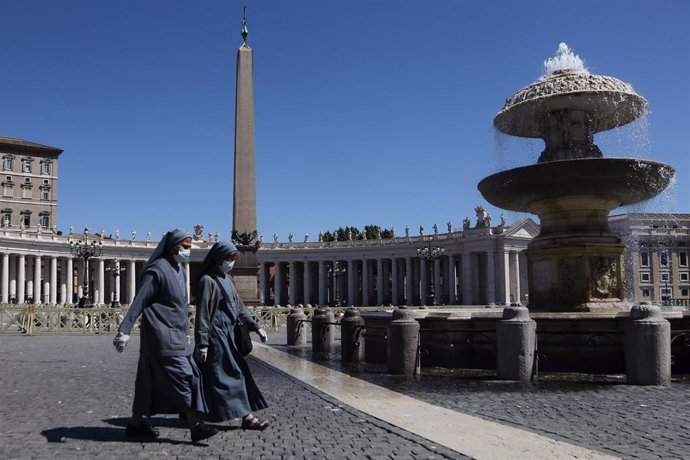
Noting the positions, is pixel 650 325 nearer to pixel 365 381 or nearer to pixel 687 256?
pixel 365 381

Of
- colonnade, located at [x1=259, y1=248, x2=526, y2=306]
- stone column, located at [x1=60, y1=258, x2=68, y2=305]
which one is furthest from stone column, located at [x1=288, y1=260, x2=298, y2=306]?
stone column, located at [x1=60, y1=258, x2=68, y2=305]

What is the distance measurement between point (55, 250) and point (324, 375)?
8189 cm

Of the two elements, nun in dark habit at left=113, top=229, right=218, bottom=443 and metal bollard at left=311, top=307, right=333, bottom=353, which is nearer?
nun in dark habit at left=113, top=229, right=218, bottom=443

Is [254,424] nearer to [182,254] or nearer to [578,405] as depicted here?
[182,254]

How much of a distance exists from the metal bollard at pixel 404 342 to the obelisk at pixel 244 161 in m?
18.7

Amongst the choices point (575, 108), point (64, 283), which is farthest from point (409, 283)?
point (575, 108)

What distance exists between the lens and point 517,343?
36.6ft

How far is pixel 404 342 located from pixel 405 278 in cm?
8688

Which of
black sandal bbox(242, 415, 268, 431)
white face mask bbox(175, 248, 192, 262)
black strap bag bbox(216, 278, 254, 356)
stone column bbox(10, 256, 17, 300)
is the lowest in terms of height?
black sandal bbox(242, 415, 268, 431)

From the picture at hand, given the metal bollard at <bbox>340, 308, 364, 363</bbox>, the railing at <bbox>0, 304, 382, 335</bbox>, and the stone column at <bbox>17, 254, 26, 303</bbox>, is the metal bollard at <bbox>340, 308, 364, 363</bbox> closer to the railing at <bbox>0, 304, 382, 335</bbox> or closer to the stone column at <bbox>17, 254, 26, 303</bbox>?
the railing at <bbox>0, 304, 382, 335</bbox>

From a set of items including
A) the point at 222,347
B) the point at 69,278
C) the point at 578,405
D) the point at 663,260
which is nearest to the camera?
the point at 222,347

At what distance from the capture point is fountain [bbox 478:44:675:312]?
14219mm

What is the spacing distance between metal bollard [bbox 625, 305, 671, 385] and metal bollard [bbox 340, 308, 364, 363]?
21.7ft

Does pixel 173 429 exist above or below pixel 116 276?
below
